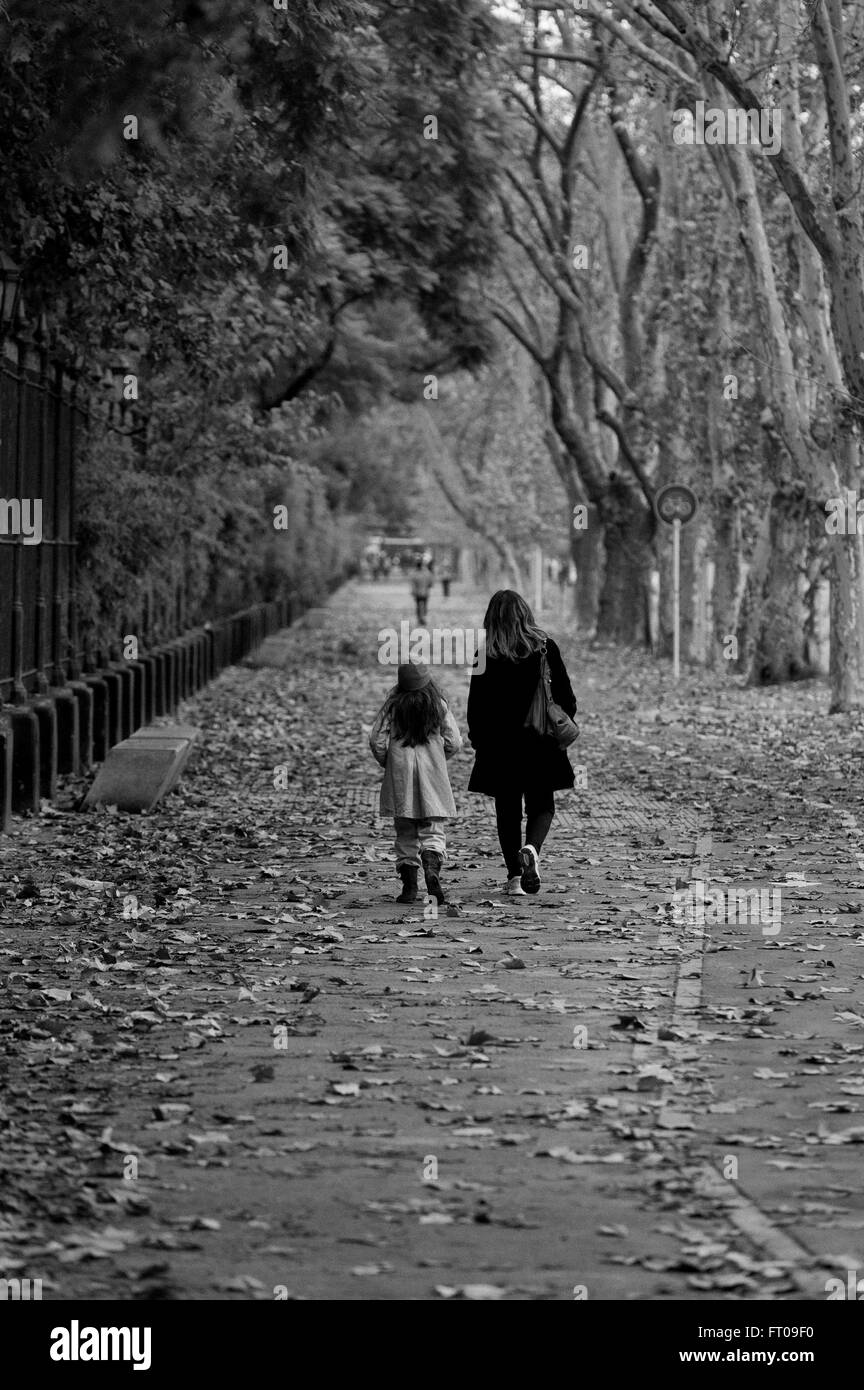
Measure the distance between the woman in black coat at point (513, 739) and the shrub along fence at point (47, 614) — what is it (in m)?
3.51

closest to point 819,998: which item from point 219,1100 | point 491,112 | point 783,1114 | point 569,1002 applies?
point 569,1002

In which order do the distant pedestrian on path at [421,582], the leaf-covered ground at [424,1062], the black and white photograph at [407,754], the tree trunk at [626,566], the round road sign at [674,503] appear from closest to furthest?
the leaf-covered ground at [424,1062] < the black and white photograph at [407,754] < the round road sign at [674,503] < the tree trunk at [626,566] < the distant pedestrian on path at [421,582]

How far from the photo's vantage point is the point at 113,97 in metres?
10.8

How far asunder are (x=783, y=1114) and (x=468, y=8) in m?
18.3

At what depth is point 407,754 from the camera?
37.4 feet

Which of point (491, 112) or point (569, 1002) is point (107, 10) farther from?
point (491, 112)

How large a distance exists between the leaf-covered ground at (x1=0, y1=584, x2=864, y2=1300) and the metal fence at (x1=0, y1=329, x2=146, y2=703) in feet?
4.86

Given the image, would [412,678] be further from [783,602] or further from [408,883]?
[783,602]

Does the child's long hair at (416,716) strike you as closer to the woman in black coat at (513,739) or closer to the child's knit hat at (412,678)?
the child's knit hat at (412,678)

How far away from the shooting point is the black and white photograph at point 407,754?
19.0ft

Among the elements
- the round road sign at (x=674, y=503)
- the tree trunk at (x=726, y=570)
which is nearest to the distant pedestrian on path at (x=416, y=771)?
the round road sign at (x=674, y=503)

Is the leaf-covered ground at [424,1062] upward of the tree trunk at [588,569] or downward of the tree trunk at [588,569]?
downward

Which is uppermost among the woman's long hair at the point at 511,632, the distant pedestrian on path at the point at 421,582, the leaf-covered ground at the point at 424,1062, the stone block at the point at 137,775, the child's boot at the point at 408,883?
the distant pedestrian on path at the point at 421,582
